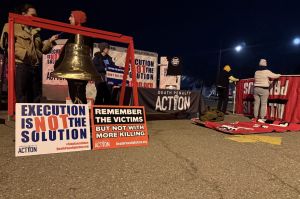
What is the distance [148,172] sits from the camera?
317cm

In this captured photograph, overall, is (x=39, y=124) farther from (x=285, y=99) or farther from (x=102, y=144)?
(x=285, y=99)

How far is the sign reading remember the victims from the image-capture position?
410 cm

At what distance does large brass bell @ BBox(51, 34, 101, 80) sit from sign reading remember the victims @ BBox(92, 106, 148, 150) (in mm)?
511

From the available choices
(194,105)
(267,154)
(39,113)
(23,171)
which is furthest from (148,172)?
(194,105)

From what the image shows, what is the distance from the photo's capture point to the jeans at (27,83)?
4.58 meters

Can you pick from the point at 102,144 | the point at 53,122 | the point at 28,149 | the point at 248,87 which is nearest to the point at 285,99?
the point at 248,87

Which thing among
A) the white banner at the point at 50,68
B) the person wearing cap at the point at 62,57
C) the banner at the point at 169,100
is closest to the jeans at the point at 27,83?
the person wearing cap at the point at 62,57

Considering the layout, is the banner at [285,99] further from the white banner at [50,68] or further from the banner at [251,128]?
the white banner at [50,68]

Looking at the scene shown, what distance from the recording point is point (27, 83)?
4.68 m

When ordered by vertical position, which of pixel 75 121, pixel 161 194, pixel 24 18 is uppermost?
pixel 24 18

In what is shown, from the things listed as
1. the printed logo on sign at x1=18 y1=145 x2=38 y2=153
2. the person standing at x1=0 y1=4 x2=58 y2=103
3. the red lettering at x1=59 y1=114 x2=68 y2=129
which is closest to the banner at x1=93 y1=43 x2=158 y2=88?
the person standing at x1=0 y1=4 x2=58 y2=103

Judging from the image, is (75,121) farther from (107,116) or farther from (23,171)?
(23,171)

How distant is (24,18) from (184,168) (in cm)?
286

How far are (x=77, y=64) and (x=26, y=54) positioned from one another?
105 centimetres
